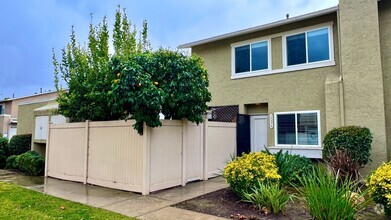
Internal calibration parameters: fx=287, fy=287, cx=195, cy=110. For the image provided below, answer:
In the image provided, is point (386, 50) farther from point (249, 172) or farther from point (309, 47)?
point (249, 172)

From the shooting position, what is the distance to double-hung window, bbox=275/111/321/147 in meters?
11.6

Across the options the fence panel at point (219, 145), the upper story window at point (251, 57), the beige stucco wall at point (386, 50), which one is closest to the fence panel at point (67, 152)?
the fence panel at point (219, 145)

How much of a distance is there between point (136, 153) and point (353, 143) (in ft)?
23.3

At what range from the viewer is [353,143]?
376 inches

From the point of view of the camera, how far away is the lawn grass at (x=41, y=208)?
636 centimetres

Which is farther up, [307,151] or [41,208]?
[307,151]

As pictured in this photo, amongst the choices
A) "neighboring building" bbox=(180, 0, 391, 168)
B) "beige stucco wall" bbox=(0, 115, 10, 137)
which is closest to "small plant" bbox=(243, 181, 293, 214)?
"neighboring building" bbox=(180, 0, 391, 168)

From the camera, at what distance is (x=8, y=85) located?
203 ft

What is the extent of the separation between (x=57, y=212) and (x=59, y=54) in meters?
8.76

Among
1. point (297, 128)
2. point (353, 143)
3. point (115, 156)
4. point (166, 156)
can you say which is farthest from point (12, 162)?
point (353, 143)

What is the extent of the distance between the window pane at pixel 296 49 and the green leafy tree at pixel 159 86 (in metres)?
4.86

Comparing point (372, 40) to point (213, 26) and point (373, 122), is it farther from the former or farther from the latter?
point (213, 26)

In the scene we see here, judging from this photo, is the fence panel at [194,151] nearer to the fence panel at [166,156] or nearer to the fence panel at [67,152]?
the fence panel at [166,156]

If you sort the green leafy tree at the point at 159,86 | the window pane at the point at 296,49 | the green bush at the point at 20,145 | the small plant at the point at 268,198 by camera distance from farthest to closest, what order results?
1. the green bush at the point at 20,145
2. the window pane at the point at 296,49
3. the green leafy tree at the point at 159,86
4. the small plant at the point at 268,198
